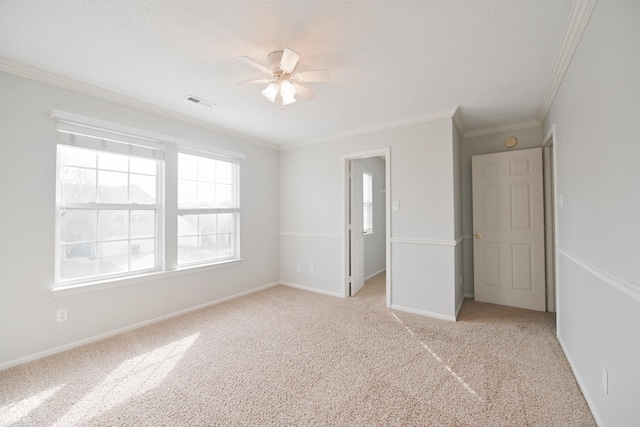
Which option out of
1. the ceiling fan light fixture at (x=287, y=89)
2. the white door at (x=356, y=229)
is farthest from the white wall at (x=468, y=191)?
the ceiling fan light fixture at (x=287, y=89)

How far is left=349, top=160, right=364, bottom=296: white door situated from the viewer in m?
4.03

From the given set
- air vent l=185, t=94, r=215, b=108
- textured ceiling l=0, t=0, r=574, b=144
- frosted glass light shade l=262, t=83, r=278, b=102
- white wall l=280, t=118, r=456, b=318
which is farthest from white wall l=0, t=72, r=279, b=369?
white wall l=280, t=118, r=456, b=318

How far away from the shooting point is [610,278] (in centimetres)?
132

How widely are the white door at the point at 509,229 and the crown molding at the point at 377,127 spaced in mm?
1089

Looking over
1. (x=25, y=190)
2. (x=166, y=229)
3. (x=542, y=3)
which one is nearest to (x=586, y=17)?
(x=542, y=3)

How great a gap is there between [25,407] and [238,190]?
288 centimetres

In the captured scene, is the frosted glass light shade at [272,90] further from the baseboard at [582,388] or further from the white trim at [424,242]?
the baseboard at [582,388]

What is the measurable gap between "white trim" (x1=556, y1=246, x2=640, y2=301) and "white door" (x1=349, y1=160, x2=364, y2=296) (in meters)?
2.50

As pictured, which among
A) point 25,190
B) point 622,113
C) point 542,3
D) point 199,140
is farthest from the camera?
point 199,140

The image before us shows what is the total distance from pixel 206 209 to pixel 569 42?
3887mm

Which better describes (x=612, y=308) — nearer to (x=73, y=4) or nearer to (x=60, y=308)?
(x=73, y=4)

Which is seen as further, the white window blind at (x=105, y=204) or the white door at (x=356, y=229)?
the white door at (x=356, y=229)

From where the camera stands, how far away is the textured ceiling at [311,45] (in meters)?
1.56

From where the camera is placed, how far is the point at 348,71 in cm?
222
